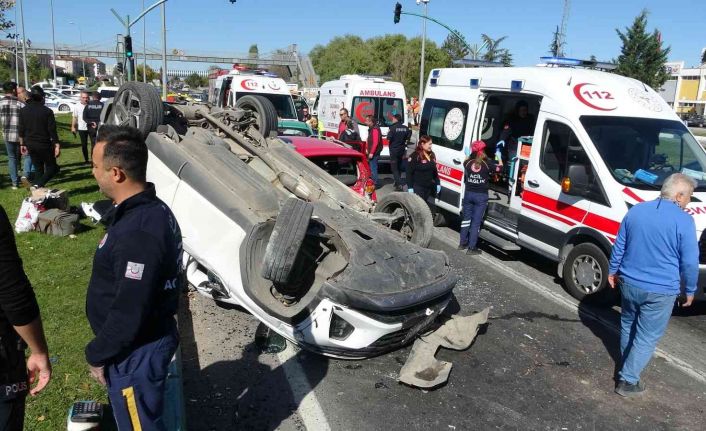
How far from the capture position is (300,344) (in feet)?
14.1

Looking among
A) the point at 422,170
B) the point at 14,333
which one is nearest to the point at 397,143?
the point at 422,170

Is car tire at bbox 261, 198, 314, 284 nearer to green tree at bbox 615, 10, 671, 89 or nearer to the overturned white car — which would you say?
the overturned white car

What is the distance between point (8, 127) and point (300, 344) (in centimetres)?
747

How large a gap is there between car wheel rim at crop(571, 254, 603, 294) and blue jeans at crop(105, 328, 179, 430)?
4971 millimetres

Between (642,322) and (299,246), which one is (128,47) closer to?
(299,246)

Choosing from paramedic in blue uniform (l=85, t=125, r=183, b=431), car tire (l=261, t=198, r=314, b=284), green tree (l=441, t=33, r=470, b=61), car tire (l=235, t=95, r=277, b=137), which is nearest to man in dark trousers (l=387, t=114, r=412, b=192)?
car tire (l=235, t=95, r=277, b=137)

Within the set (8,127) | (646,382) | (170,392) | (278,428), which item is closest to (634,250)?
(646,382)

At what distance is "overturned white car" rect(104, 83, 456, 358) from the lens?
4.04 metres

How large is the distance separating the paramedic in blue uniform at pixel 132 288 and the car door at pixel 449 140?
254 inches

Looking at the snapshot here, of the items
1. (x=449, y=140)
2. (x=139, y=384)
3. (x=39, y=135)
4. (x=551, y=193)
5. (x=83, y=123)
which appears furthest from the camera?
(x=83, y=123)

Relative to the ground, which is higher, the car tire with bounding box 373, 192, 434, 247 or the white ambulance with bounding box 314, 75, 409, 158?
the white ambulance with bounding box 314, 75, 409, 158

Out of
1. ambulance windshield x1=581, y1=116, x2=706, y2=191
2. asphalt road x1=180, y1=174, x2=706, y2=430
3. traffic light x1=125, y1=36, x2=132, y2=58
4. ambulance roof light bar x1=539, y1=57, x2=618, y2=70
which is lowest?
asphalt road x1=180, y1=174, x2=706, y2=430

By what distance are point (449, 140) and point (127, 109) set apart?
15.8 ft

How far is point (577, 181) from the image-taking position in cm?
614
